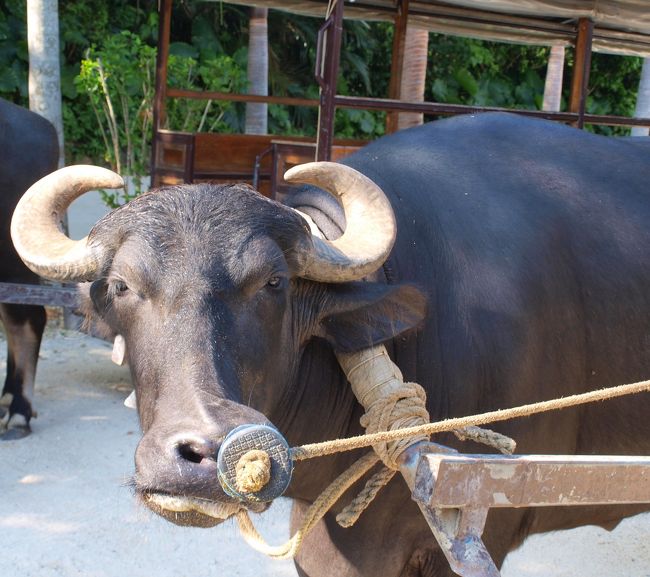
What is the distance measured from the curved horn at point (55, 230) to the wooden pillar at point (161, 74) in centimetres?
447

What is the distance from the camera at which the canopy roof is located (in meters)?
5.95

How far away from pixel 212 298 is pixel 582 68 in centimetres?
494

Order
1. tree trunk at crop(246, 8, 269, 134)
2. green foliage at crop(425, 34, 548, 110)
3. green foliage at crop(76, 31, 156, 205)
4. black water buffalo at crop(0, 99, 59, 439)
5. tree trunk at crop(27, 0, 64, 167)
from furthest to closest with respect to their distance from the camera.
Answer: green foliage at crop(425, 34, 548, 110), tree trunk at crop(246, 8, 269, 134), green foliage at crop(76, 31, 156, 205), tree trunk at crop(27, 0, 64, 167), black water buffalo at crop(0, 99, 59, 439)

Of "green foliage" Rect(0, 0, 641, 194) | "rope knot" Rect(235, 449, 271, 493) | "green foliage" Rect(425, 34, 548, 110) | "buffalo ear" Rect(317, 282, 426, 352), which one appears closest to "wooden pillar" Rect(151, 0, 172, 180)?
"green foliage" Rect(0, 0, 641, 194)

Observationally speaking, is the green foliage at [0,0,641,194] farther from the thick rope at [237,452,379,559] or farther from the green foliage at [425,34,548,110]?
the thick rope at [237,452,379,559]

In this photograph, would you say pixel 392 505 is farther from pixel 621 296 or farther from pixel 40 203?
pixel 40 203

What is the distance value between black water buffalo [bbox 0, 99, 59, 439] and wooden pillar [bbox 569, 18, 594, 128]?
144 inches

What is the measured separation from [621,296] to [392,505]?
1.01 meters

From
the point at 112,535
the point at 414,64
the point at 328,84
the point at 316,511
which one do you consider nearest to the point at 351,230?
the point at 316,511

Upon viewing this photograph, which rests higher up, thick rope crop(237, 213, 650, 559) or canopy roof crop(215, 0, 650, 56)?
canopy roof crop(215, 0, 650, 56)

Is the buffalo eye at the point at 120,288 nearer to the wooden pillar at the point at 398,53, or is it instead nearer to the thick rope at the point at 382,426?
the thick rope at the point at 382,426

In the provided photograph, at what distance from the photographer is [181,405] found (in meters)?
1.75

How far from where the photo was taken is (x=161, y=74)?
672 centimetres

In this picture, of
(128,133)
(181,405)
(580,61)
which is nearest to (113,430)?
(128,133)
